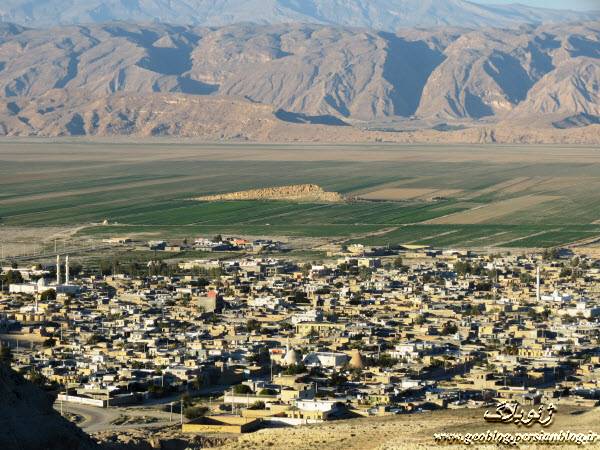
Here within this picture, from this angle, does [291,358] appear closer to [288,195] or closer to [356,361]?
[356,361]

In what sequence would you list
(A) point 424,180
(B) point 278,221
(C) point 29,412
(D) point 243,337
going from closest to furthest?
(C) point 29,412 < (D) point 243,337 < (B) point 278,221 < (A) point 424,180

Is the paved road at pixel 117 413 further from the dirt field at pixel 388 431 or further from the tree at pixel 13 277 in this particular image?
the tree at pixel 13 277

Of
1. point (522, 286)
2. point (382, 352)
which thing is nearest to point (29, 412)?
point (382, 352)

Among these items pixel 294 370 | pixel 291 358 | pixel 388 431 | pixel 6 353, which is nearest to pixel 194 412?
pixel 294 370

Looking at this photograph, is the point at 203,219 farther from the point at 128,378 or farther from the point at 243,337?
the point at 128,378

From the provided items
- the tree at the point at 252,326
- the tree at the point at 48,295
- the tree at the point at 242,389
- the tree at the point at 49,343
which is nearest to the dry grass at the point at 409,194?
the tree at the point at 48,295

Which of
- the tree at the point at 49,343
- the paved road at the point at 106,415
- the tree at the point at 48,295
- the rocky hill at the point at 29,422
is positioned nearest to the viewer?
the rocky hill at the point at 29,422
